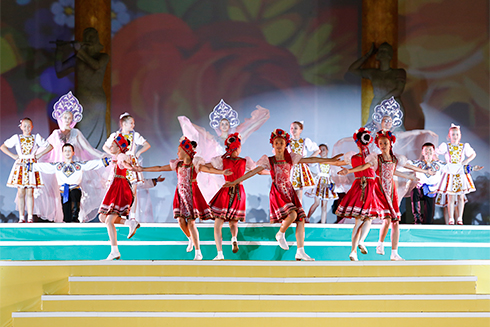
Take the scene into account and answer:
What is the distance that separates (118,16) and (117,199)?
5127mm

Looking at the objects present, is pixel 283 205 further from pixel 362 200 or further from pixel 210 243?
pixel 210 243

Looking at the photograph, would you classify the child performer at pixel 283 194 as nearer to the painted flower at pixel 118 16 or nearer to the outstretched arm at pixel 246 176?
the outstretched arm at pixel 246 176

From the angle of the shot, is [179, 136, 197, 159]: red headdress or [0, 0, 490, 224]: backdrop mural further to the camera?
[0, 0, 490, 224]: backdrop mural

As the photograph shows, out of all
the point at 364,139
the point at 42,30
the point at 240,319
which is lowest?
the point at 240,319

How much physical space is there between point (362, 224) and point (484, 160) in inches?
194

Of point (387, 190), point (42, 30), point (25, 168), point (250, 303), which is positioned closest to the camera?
point (250, 303)

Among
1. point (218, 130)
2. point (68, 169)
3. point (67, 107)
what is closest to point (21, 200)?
point (68, 169)

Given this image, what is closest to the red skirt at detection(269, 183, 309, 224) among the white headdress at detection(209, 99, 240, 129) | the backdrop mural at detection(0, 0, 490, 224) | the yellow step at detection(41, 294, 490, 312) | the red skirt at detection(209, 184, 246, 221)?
the red skirt at detection(209, 184, 246, 221)

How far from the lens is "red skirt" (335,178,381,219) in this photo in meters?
4.99

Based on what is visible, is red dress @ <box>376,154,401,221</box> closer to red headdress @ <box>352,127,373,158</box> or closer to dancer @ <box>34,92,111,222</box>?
red headdress @ <box>352,127,373,158</box>

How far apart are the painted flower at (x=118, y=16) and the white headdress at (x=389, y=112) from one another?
446 cm

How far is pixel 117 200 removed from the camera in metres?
5.01

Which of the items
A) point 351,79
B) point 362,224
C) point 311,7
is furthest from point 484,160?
point 362,224

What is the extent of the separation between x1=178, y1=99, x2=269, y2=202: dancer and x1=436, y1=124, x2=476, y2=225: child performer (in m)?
2.43
